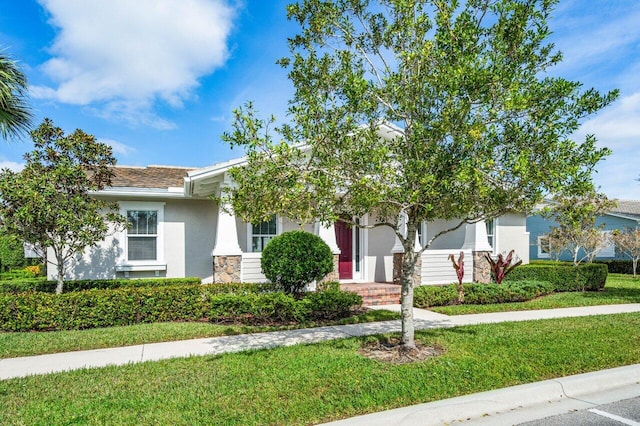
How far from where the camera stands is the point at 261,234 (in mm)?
12938

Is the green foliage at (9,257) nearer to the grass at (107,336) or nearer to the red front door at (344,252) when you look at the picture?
the grass at (107,336)

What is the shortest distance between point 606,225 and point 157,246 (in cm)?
2607

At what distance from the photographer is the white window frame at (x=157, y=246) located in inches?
471

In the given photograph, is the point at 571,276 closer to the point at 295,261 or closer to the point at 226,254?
the point at 295,261

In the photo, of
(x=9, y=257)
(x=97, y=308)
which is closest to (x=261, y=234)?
(x=97, y=308)

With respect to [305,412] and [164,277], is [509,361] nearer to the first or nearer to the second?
[305,412]

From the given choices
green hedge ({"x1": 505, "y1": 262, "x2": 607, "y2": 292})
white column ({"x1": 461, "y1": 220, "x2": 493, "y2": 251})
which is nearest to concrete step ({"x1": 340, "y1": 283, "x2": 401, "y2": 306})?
white column ({"x1": 461, "y1": 220, "x2": 493, "y2": 251})

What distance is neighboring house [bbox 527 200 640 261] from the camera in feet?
78.1

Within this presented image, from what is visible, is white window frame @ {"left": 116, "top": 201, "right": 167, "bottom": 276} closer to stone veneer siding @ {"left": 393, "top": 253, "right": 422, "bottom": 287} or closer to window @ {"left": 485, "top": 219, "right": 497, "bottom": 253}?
stone veneer siding @ {"left": 393, "top": 253, "right": 422, "bottom": 287}

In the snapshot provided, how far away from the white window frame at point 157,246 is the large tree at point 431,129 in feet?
24.0

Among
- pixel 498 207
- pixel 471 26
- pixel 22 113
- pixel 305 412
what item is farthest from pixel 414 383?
pixel 22 113

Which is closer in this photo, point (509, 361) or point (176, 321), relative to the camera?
point (509, 361)

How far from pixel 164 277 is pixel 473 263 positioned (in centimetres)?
1030

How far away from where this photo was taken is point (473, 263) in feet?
46.0
